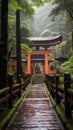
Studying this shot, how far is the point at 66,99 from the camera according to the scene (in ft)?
23.9

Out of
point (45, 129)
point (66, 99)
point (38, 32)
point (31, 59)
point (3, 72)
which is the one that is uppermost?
point (38, 32)

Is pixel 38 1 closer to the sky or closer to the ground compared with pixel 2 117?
closer to the sky

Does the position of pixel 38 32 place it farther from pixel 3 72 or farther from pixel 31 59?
pixel 3 72

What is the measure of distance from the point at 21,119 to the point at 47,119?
0.84 meters

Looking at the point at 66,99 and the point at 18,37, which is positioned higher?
the point at 18,37

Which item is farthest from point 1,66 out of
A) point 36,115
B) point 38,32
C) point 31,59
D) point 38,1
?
point 38,32

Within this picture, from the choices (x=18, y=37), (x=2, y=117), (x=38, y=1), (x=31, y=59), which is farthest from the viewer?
(x=31, y=59)

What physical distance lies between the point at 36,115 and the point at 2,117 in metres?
1.65

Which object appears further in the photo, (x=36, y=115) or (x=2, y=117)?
(x=36, y=115)

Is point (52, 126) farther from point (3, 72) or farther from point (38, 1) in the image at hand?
Answer: point (38, 1)

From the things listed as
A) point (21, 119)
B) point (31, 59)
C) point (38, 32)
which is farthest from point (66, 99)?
point (38, 32)

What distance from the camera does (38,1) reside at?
13.0 m

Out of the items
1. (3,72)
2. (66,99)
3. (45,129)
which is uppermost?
(3,72)

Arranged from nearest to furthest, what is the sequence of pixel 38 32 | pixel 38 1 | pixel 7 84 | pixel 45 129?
pixel 45 129 → pixel 7 84 → pixel 38 1 → pixel 38 32
